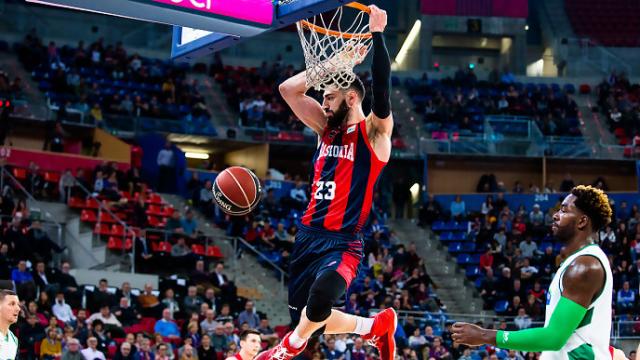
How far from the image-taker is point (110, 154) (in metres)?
24.9

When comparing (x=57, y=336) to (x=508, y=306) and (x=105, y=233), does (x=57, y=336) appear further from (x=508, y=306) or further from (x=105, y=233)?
(x=508, y=306)

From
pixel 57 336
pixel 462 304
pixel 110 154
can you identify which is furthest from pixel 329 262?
pixel 110 154

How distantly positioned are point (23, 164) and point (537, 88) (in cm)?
1687

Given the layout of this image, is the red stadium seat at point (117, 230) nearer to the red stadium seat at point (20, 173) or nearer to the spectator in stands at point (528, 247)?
the red stadium seat at point (20, 173)

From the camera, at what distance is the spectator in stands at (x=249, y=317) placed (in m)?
16.4

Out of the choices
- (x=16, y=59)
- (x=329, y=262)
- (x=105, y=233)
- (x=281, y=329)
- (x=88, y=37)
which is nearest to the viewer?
(x=329, y=262)

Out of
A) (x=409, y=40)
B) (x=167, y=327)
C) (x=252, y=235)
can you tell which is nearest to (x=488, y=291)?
(x=252, y=235)

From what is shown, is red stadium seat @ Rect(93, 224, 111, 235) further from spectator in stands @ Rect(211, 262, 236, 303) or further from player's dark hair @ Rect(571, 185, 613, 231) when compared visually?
player's dark hair @ Rect(571, 185, 613, 231)

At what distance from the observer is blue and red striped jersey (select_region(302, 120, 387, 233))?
6.70 m

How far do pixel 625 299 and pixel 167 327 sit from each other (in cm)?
967

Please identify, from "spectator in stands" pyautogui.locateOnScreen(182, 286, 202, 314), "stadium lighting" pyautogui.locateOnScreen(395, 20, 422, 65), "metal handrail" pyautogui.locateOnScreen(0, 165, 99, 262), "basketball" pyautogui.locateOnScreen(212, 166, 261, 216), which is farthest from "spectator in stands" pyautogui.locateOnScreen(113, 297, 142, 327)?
"stadium lighting" pyautogui.locateOnScreen(395, 20, 422, 65)

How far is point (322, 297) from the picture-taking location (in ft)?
20.3

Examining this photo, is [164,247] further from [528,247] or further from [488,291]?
[528,247]

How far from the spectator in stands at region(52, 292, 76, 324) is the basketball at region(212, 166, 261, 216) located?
777cm
